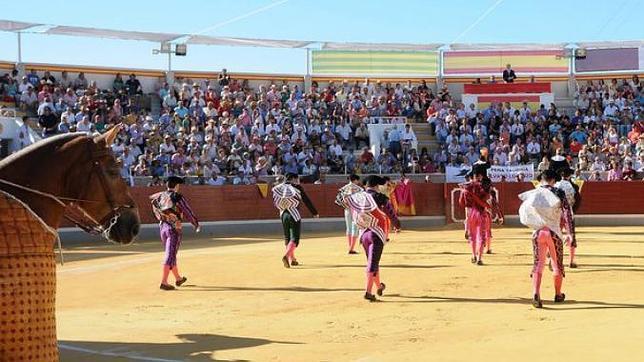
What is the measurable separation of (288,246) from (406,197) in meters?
9.41

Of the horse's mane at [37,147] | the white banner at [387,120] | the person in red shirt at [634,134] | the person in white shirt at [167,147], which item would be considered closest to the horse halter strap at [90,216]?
the horse's mane at [37,147]

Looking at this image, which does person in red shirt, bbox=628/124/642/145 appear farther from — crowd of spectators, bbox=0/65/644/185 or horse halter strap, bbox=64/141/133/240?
horse halter strap, bbox=64/141/133/240

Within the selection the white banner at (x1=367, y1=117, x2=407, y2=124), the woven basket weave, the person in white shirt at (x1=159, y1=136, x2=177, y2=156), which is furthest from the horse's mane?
the white banner at (x1=367, y1=117, x2=407, y2=124)

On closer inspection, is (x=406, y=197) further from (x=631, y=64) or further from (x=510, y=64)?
(x=631, y=64)

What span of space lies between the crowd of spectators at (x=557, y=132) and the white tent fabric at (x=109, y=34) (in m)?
8.22

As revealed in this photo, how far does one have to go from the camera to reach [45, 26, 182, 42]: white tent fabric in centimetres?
2353

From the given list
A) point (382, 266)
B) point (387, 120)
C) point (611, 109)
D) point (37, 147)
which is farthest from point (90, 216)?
point (611, 109)

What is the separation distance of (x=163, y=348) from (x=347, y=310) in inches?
96.6

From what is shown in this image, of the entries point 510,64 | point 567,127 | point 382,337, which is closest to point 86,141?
point 382,337

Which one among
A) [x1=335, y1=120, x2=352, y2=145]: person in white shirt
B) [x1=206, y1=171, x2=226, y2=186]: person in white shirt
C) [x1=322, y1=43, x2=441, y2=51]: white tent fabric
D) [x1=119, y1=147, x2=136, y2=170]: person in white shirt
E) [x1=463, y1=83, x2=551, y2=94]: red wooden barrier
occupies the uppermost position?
[x1=322, y1=43, x2=441, y2=51]: white tent fabric

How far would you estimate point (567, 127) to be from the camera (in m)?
25.8

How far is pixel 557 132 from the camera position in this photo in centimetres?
2511

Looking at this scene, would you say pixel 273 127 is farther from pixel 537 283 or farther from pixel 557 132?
pixel 537 283

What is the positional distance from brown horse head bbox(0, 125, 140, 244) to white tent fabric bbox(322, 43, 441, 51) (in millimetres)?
23280
